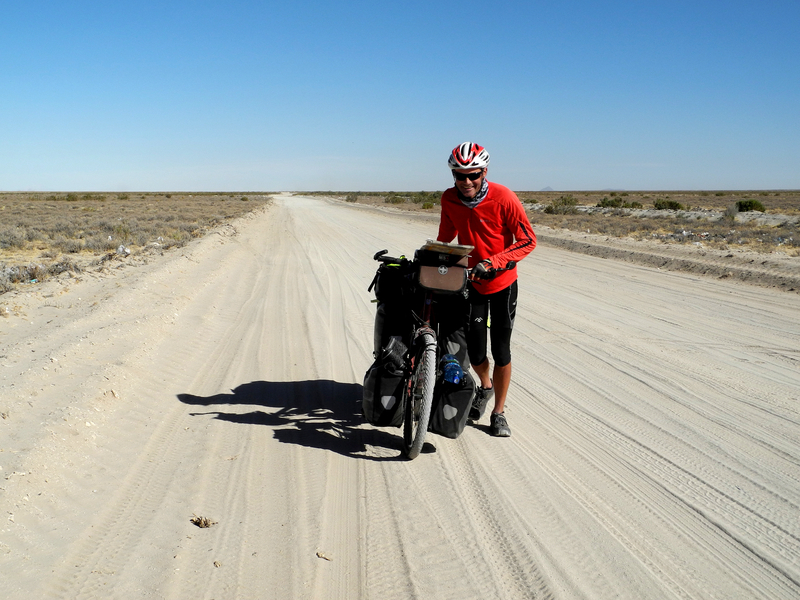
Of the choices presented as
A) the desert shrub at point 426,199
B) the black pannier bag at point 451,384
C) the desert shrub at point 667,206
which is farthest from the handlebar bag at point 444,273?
the desert shrub at point 426,199

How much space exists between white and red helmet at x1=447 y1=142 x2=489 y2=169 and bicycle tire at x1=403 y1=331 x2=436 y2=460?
1.15 meters

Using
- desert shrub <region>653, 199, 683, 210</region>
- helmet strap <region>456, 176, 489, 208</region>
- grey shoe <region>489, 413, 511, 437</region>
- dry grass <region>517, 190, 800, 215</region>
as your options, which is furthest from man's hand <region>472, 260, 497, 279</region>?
desert shrub <region>653, 199, 683, 210</region>

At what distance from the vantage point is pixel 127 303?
8.23 metres

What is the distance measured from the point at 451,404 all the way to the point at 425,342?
50 cm

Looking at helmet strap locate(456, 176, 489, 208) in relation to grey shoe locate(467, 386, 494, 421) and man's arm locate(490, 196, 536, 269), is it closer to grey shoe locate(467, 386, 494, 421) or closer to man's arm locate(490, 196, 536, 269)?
man's arm locate(490, 196, 536, 269)

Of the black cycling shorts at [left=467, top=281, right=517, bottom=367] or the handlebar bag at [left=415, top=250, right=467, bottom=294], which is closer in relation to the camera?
the handlebar bag at [left=415, top=250, right=467, bottom=294]

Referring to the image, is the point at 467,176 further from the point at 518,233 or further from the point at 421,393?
the point at 421,393

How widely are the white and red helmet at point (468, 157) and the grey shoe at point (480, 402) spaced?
6.32 feet

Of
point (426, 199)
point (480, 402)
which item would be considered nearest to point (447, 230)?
point (480, 402)

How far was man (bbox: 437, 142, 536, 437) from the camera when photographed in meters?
3.81

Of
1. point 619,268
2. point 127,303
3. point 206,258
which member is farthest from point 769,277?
point 206,258

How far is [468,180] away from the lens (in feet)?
12.5

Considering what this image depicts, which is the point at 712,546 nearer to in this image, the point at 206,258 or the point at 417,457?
the point at 417,457

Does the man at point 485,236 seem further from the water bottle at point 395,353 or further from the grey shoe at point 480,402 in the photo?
the water bottle at point 395,353
